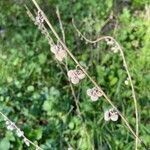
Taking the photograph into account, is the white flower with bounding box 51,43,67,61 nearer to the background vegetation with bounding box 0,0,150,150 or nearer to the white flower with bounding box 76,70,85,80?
the white flower with bounding box 76,70,85,80

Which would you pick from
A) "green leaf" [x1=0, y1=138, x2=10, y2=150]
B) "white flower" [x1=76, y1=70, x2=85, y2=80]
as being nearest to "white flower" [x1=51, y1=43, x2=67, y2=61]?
"white flower" [x1=76, y1=70, x2=85, y2=80]

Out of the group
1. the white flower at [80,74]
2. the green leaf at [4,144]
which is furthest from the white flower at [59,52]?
the green leaf at [4,144]

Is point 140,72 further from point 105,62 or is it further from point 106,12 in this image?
point 106,12

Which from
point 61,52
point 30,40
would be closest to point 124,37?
point 30,40

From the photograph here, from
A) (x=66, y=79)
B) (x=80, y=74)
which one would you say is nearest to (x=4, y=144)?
A: (x=66, y=79)

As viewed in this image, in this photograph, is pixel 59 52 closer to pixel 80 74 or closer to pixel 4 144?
pixel 80 74

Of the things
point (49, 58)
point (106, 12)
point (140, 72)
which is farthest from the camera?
point (106, 12)

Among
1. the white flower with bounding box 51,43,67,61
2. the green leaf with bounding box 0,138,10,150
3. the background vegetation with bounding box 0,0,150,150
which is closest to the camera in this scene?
the white flower with bounding box 51,43,67,61

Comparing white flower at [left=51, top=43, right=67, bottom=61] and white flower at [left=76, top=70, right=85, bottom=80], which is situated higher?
white flower at [left=51, top=43, right=67, bottom=61]
